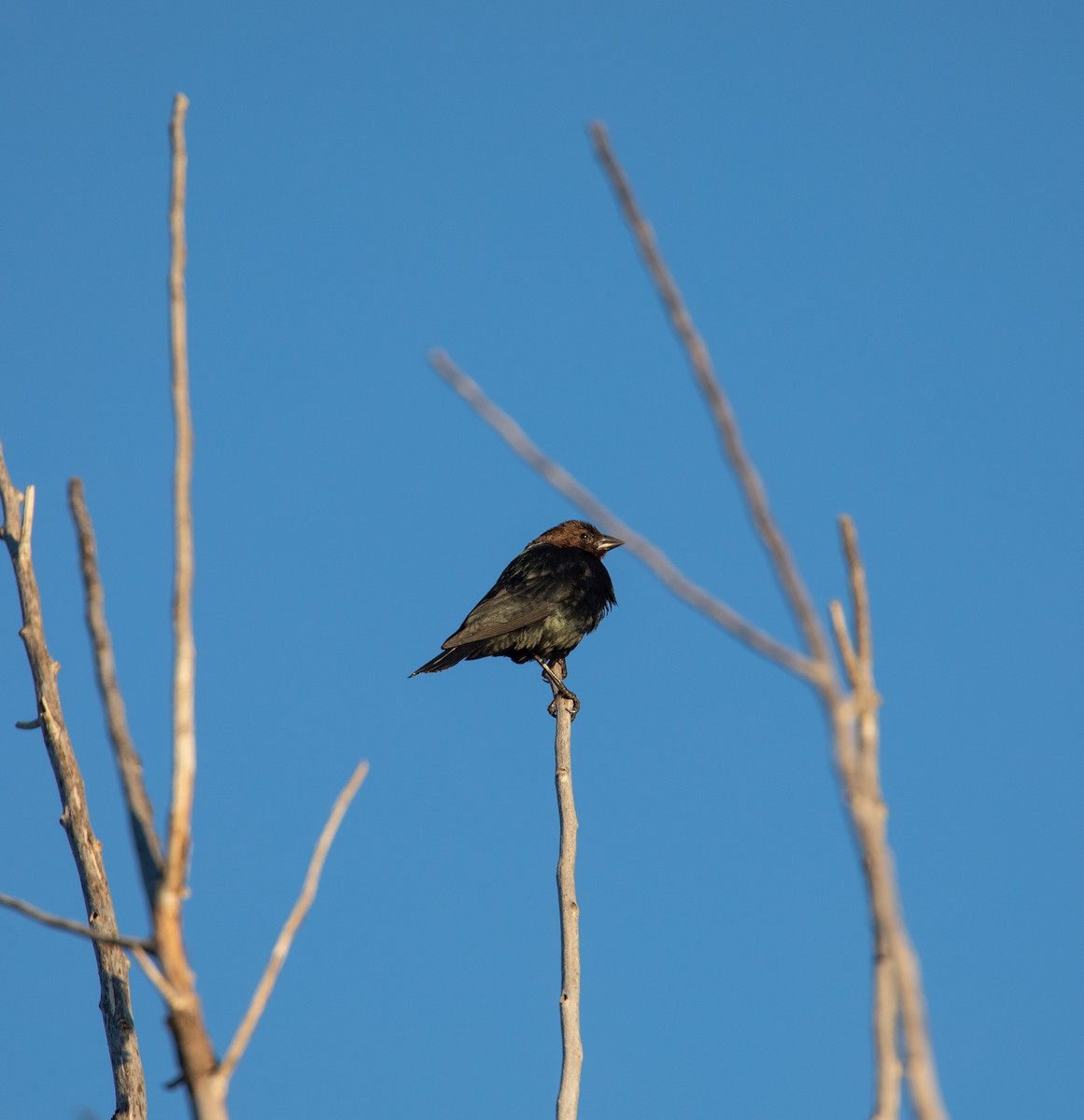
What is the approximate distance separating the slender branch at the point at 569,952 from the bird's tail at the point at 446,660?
380 centimetres

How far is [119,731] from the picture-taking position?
1.72 meters

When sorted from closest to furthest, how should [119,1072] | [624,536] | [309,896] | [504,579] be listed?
1. [624,536]
2. [309,896]
3. [119,1072]
4. [504,579]

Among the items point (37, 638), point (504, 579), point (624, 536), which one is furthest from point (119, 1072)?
point (504, 579)

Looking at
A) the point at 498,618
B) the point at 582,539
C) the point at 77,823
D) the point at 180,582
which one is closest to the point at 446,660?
the point at 498,618

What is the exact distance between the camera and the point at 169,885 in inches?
65.6

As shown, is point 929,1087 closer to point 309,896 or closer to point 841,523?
point 841,523

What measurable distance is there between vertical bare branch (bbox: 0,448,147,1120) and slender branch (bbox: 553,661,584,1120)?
1.49m

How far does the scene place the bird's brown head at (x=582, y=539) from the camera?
10547mm

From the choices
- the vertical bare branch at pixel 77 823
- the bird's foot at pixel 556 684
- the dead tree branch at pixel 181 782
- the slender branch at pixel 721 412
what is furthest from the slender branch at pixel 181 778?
the bird's foot at pixel 556 684

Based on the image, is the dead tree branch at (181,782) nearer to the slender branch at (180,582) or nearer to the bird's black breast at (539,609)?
the slender branch at (180,582)

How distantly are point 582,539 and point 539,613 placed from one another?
1.45 meters

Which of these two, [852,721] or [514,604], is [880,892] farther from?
[514,604]

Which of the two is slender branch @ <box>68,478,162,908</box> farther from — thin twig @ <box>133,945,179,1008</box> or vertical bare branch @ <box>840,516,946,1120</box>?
vertical bare branch @ <box>840,516,946,1120</box>

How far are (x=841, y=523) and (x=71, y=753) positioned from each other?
13.5 ft
